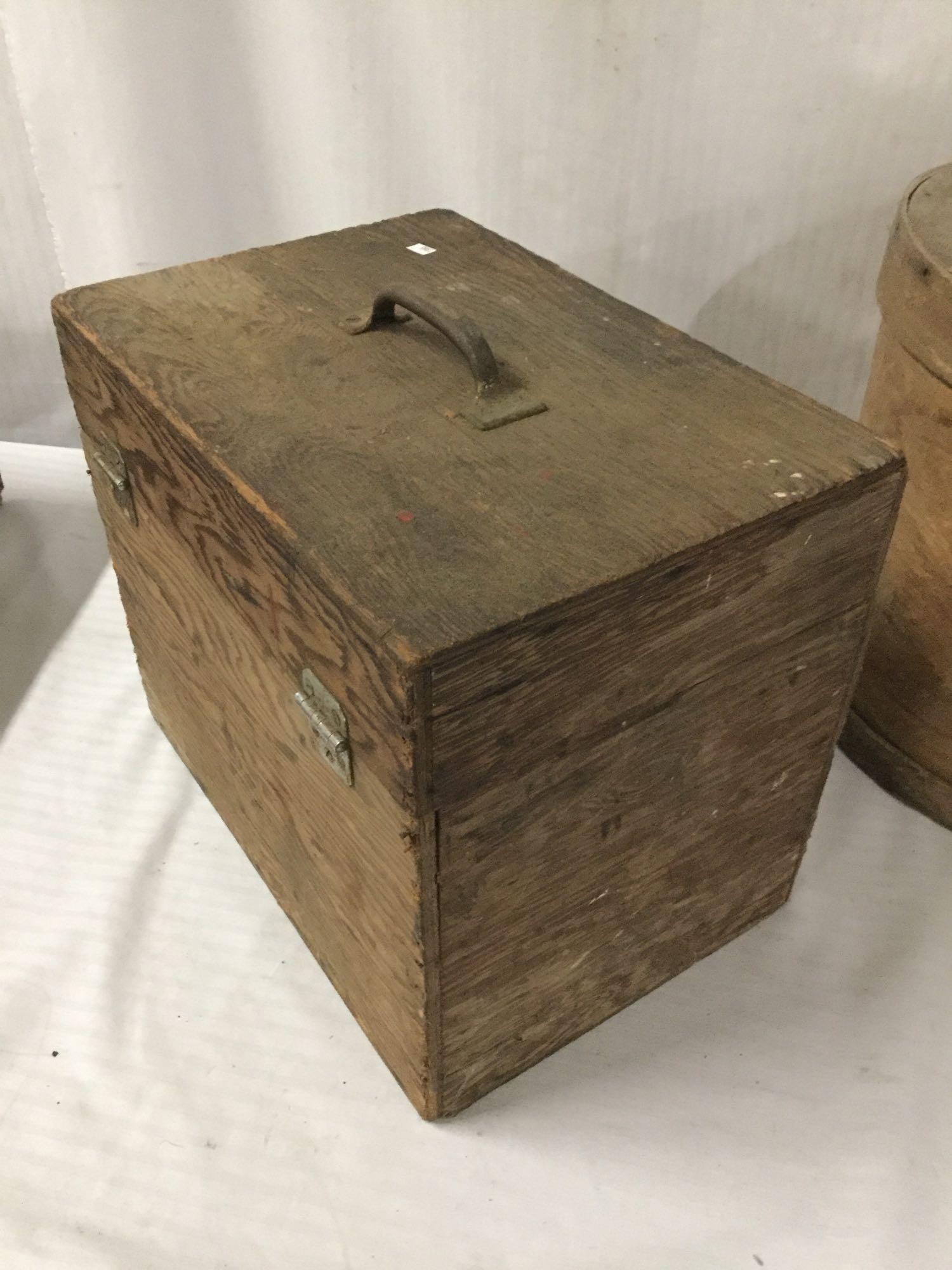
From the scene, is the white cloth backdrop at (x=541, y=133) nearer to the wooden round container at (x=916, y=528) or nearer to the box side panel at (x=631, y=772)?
the wooden round container at (x=916, y=528)

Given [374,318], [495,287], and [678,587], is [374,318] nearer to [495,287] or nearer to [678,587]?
[495,287]

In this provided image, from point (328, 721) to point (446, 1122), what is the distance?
40cm

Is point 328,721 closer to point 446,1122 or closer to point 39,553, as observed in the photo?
point 446,1122

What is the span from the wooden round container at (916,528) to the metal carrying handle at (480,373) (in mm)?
369

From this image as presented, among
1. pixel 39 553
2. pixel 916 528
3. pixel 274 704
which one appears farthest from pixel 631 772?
pixel 39 553

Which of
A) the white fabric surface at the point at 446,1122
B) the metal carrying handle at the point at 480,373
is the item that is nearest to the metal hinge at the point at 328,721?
the metal carrying handle at the point at 480,373

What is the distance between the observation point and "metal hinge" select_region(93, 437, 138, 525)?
974mm

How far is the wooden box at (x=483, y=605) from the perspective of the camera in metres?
0.67

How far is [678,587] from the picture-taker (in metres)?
0.70

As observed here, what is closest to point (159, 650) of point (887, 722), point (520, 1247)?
point (520, 1247)

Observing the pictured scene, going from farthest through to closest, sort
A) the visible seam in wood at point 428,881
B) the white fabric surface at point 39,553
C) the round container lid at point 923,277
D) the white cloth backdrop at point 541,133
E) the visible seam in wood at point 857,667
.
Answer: the white fabric surface at point 39,553 → the white cloth backdrop at point 541,133 → the round container lid at point 923,277 → the visible seam in wood at point 857,667 → the visible seam in wood at point 428,881

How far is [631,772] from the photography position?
782mm

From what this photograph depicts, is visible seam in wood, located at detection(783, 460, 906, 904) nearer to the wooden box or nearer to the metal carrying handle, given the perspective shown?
the wooden box

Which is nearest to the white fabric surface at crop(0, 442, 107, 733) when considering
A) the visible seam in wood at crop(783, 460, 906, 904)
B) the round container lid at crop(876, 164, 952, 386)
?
the visible seam in wood at crop(783, 460, 906, 904)
